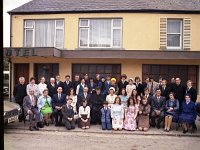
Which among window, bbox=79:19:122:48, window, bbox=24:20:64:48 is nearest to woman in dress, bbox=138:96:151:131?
window, bbox=79:19:122:48

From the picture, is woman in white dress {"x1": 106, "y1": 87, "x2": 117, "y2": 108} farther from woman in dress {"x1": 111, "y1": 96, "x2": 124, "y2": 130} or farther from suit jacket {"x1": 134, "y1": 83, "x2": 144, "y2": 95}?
suit jacket {"x1": 134, "y1": 83, "x2": 144, "y2": 95}

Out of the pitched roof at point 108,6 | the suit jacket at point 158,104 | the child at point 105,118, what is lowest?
the child at point 105,118

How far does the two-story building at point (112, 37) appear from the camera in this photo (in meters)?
15.7

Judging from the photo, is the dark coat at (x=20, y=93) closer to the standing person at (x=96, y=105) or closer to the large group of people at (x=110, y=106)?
the large group of people at (x=110, y=106)

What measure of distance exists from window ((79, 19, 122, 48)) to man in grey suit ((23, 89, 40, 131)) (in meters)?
6.34

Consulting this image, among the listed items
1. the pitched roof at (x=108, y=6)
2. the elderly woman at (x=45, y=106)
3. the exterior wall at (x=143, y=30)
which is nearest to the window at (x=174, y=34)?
the exterior wall at (x=143, y=30)

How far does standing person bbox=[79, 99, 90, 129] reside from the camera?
33.0ft

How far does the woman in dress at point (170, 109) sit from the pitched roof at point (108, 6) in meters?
6.76

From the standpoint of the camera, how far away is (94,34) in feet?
53.7

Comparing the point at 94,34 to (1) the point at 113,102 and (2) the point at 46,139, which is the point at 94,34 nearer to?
(1) the point at 113,102

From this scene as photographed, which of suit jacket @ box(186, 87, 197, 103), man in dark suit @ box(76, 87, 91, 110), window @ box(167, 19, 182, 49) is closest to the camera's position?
suit jacket @ box(186, 87, 197, 103)

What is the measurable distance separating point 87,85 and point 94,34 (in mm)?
5416

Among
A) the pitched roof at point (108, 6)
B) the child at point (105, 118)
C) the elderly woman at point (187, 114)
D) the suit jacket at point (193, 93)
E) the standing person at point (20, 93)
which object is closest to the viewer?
the elderly woman at point (187, 114)

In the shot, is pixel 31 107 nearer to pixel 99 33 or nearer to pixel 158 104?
pixel 158 104
